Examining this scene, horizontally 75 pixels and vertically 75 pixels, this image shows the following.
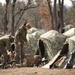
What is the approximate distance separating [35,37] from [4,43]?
4.14 metres

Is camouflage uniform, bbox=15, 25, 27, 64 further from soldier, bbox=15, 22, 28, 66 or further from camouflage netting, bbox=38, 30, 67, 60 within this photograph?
camouflage netting, bbox=38, 30, 67, 60

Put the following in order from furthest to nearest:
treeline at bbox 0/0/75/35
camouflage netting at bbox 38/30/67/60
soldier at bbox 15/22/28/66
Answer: treeline at bbox 0/0/75/35
camouflage netting at bbox 38/30/67/60
soldier at bbox 15/22/28/66

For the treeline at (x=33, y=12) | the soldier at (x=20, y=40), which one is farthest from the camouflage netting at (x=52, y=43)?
the treeline at (x=33, y=12)

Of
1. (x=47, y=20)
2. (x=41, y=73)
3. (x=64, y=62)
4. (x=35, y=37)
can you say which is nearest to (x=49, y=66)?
(x=64, y=62)

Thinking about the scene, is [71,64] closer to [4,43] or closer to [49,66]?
[49,66]

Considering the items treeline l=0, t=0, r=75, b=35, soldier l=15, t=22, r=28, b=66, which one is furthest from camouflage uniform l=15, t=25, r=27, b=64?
treeline l=0, t=0, r=75, b=35

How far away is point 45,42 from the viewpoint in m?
12.6

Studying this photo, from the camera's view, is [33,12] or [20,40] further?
[33,12]

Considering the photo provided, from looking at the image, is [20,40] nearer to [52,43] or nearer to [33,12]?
[52,43]

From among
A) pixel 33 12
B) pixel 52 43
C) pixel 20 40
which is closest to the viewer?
pixel 20 40

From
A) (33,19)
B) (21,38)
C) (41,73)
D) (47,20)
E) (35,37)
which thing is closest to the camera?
(41,73)

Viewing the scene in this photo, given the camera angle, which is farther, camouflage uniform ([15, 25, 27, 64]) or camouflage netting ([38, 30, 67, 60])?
camouflage netting ([38, 30, 67, 60])

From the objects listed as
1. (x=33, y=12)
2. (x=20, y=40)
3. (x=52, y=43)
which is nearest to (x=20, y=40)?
(x=20, y=40)

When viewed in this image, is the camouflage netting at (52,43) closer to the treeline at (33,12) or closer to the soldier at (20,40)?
the soldier at (20,40)
